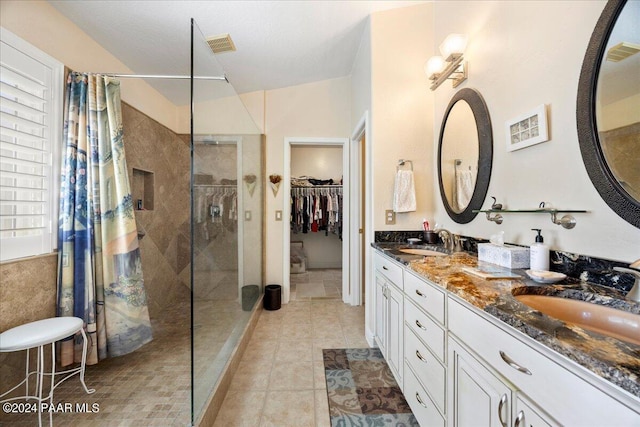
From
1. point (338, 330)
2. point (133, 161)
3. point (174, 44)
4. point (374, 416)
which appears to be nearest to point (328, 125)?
point (174, 44)

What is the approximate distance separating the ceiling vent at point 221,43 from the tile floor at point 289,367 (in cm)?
262

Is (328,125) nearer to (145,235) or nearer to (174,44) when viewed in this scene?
(174,44)

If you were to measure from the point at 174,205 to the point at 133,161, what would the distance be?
2.12ft

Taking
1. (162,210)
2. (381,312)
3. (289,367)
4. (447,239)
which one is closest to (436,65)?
(447,239)

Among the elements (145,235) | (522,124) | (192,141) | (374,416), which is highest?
(522,124)

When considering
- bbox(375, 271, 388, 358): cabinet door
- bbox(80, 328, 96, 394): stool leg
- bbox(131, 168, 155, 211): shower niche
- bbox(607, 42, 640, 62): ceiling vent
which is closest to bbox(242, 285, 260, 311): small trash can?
bbox(80, 328, 96, 394): stool leg

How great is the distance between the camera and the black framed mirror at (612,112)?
0.81m

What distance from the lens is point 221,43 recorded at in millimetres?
2104

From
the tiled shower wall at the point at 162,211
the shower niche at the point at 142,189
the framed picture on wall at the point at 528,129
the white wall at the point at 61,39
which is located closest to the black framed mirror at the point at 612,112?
the framed picture on wall at the point at 528,129

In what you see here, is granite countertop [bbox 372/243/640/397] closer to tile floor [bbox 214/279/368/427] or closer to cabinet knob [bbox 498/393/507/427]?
cabinet knob [bbox 498/393/507/427]

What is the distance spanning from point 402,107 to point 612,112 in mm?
1381

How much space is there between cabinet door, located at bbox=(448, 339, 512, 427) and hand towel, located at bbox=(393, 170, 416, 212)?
1.19m

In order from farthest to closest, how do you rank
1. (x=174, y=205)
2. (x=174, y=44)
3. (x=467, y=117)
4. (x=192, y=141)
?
(x=174, y=205), (x=174, y=44), (x=467, y=117), (x=192, y=141)

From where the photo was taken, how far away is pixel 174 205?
2848 mm
